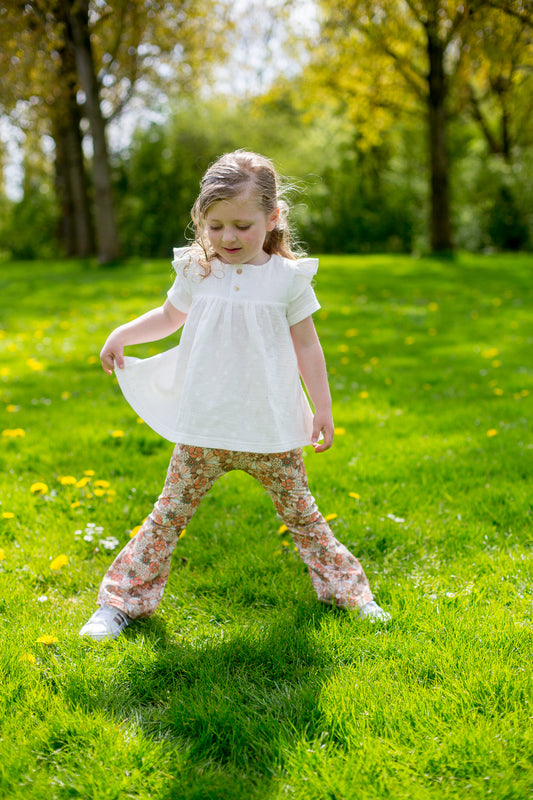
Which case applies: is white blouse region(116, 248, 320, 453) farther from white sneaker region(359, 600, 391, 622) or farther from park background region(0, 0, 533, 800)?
white sneaker region(359, 600, 391, 622)

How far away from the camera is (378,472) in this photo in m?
4.55

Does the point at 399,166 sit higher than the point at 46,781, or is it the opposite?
the point at 399,166

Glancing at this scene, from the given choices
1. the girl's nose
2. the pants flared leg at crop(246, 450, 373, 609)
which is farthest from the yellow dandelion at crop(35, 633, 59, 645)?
the girl's nose

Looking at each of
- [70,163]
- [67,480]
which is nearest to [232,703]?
[67,480]

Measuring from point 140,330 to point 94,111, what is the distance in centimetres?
1463

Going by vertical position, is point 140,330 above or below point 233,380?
above

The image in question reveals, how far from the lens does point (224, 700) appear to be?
2490 millimetres

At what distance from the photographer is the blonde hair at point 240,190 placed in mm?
2689

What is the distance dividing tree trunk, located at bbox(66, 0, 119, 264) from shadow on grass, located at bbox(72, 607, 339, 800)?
48.9 feet

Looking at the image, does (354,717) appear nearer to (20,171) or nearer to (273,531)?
(273,531)

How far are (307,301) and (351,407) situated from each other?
10.7 ft

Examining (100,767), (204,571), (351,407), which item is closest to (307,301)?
(204,571)

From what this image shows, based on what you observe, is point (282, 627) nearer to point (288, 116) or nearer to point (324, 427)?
point (324, 427)

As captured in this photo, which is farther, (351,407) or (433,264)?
(433,264)
